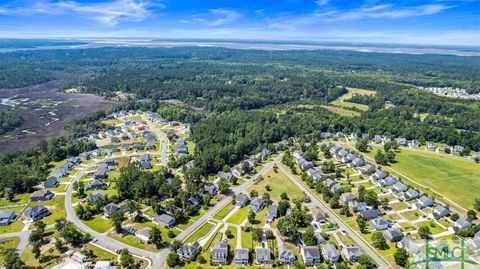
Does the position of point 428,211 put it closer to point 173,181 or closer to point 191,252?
point 191,252

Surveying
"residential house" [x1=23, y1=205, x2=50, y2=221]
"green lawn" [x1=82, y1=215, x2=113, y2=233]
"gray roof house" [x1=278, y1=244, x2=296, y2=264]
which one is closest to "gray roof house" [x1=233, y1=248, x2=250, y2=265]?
"gray roof house" [x1=278, y1=244, x2=296, y2=264]

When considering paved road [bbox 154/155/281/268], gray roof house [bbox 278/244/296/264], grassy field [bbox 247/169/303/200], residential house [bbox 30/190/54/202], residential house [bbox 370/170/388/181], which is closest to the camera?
gray roof house [bbox 278/244/296/264]

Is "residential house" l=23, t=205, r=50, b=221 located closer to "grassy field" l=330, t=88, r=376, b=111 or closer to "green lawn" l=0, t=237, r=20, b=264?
"green lawn" l=0, t=237, r=20, b=264

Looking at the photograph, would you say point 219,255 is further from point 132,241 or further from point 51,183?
point 51,183

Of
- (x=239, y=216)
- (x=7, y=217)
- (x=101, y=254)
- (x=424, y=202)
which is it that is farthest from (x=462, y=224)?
(x=7, y=217)

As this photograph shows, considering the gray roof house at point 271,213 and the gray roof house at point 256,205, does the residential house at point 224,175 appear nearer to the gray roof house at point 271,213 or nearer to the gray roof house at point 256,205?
the gray roof house at point 256,205
